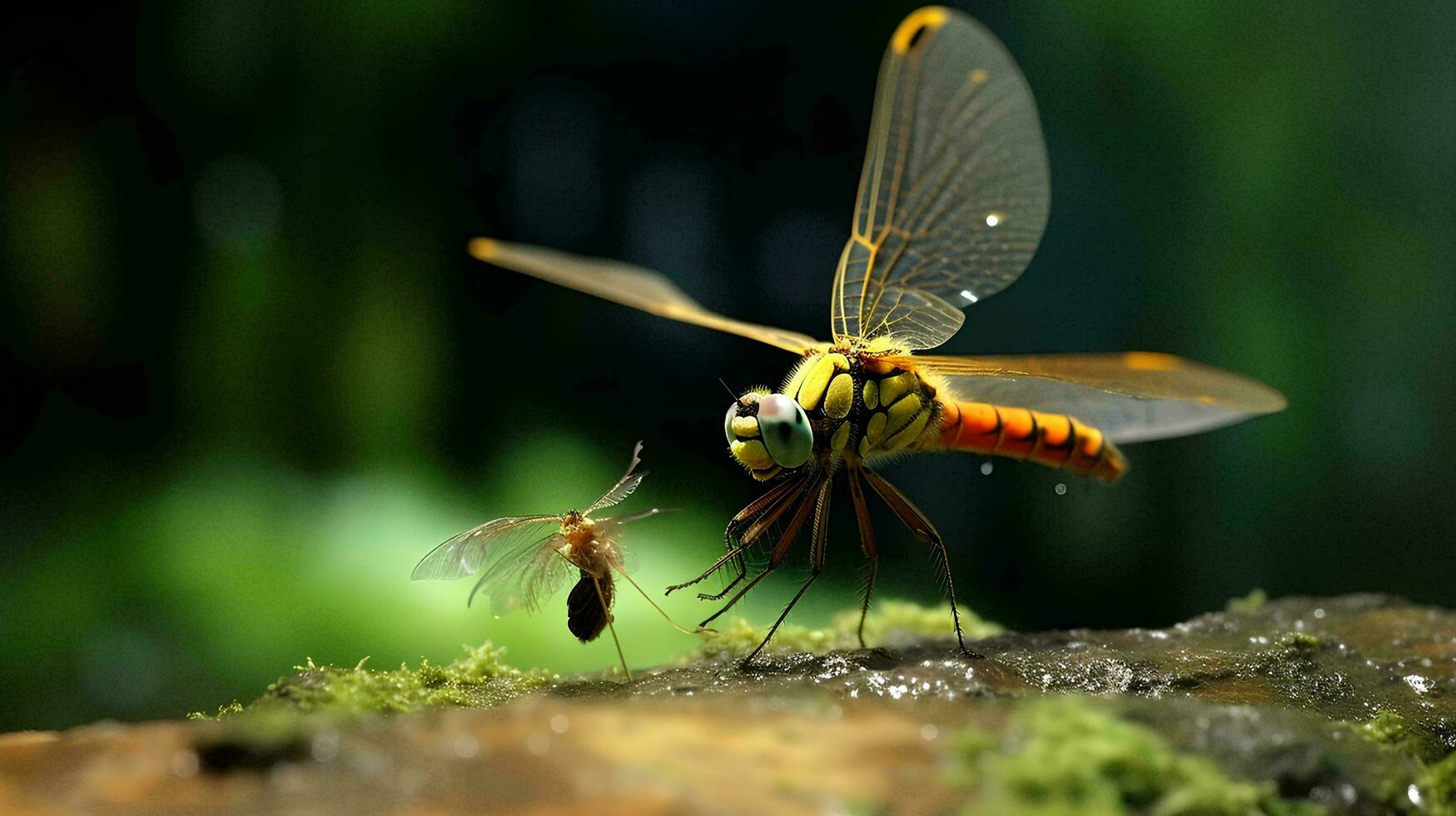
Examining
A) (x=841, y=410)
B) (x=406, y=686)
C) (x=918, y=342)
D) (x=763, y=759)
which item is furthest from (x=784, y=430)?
(x=763, y=759)

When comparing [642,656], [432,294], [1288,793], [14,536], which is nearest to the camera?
[1288,793]

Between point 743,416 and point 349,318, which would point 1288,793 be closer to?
point 743,416

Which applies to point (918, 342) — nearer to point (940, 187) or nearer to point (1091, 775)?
point (940, 187)

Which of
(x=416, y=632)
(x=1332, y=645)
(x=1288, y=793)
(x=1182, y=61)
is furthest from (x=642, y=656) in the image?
(x=1182, y=61)

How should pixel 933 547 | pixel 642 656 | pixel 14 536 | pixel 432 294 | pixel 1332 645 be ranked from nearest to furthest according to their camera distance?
pixel 1332 645
pixel 933 547
pixel 642 656
pixel 14 536
pixel 432 294

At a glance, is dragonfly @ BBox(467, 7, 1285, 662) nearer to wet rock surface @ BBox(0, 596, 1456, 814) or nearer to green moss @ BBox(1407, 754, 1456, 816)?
wet rock surface @ BBox(0, 596, 1456, 814)

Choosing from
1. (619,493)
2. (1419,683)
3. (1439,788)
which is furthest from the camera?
(619,493)

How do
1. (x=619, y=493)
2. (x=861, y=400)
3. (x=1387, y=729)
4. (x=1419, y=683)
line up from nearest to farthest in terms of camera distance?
(x=1387, y=729), (x=1419, y=683), (x=619, y=493), (x=861, y=400)

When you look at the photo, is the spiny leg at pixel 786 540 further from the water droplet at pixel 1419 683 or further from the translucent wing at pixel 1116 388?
the water droplet at pixel 1419 683
